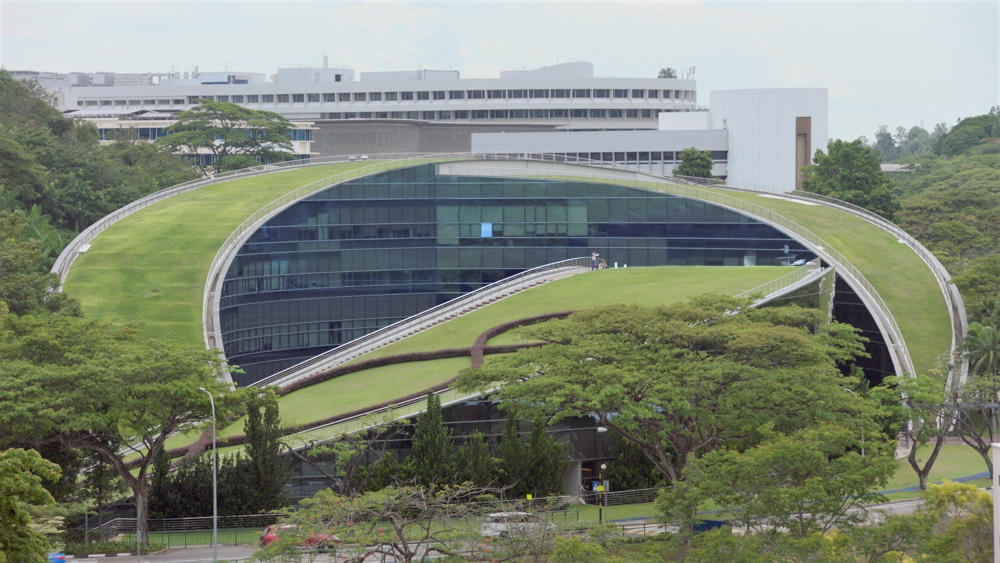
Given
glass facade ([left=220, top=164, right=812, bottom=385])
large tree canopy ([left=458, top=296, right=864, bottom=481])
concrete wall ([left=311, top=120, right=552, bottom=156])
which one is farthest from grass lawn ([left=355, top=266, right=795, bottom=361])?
concrete wall ([left=311, top=120, right=552, bottom=156])

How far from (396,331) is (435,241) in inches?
514

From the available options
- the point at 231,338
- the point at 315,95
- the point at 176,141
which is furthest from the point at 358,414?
the point at 315,95

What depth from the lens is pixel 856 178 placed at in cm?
9812

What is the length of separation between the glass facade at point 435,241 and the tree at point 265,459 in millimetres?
29105

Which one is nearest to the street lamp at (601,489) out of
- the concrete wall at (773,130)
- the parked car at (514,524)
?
the parked car at (514,524)

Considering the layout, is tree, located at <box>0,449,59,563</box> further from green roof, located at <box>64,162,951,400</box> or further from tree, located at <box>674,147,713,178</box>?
tree, located at <box>674,147,713,178</box>

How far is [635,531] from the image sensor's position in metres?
45.1

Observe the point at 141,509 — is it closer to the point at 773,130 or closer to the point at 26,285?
the point at 26,285

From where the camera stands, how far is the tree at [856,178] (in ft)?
319

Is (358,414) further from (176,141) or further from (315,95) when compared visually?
(315,95)

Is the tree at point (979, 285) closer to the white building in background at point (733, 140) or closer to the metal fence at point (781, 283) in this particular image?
the metal fence at point (781, 283)

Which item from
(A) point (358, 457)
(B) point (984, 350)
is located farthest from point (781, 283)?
(A) point (358, 457)

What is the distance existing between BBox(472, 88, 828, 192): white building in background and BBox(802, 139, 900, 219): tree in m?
13.8

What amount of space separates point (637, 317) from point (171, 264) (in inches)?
1348
